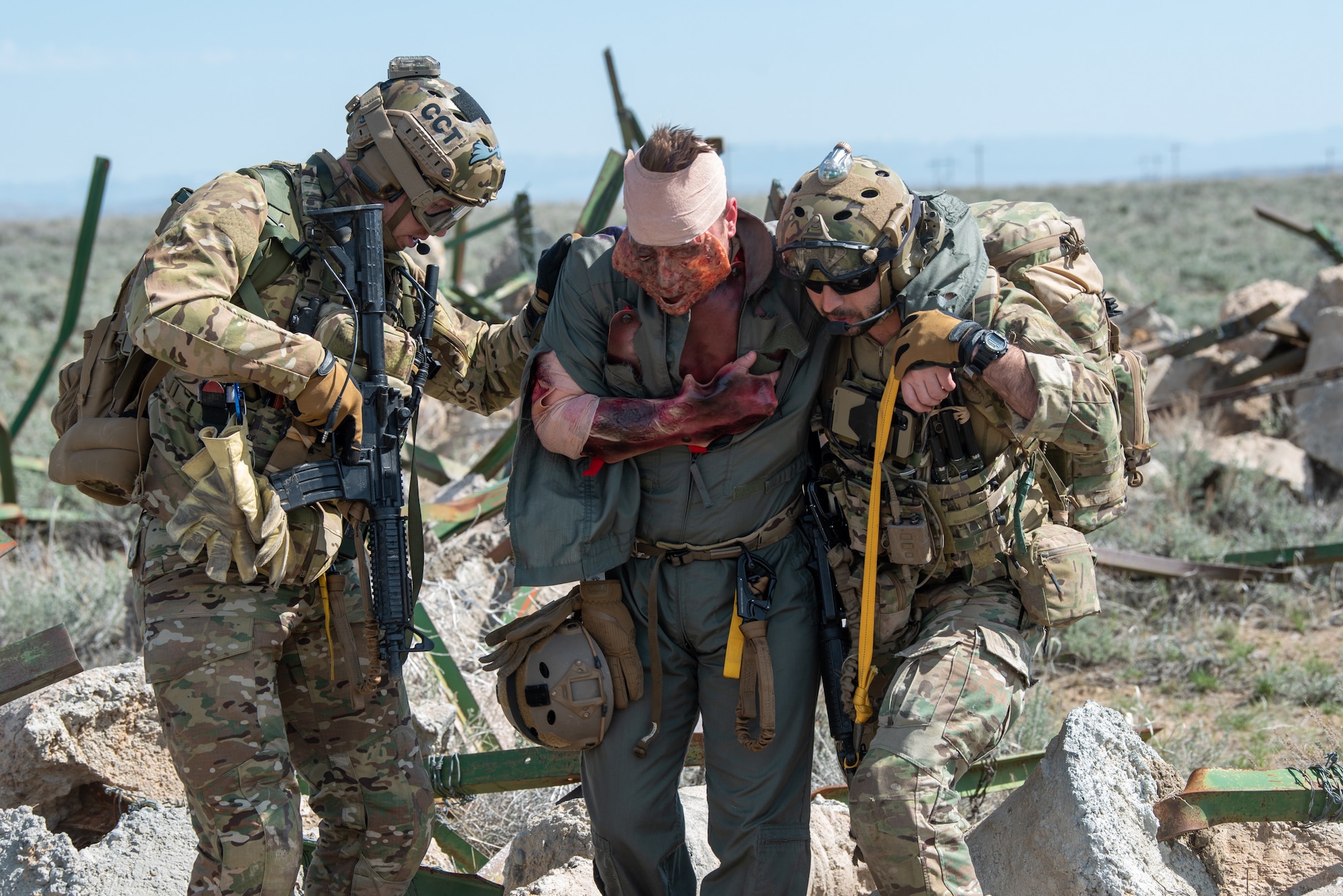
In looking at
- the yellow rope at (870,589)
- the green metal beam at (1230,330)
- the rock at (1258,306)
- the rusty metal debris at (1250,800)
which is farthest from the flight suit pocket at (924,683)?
the rock at (1258,306)

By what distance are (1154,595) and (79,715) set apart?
17.9ft

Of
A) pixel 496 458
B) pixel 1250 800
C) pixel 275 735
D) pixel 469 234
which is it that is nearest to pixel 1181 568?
pixel 1250 800

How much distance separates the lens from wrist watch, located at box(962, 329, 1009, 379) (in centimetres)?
291

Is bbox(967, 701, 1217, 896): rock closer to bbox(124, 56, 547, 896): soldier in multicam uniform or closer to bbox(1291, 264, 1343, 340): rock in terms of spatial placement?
bbox(124, 56, 547, 896): soldier in multicam uniform

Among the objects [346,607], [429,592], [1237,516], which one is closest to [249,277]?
[346,607]

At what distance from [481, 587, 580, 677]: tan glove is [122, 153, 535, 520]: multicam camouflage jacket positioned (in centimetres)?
84

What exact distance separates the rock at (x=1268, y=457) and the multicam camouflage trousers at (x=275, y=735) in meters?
6.38

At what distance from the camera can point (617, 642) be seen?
3400 mm

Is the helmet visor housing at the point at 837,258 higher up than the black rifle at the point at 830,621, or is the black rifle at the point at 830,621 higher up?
the helmet visor housing at the point at 837,258

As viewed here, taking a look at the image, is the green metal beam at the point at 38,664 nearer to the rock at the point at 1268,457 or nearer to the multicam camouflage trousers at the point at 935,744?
the multicam camouflage trousers at the point at 935,744

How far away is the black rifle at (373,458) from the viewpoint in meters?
3.43

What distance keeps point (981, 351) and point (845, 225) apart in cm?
48

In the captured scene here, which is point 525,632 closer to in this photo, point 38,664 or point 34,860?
point 38,664

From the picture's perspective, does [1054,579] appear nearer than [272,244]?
Yes
